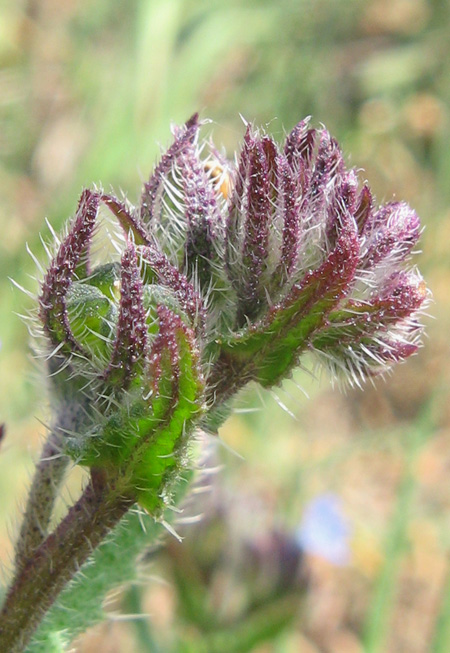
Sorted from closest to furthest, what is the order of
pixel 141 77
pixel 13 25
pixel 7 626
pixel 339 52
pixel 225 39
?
1. pixel 7 626
2. pixel 141 77
3. pixel 225 39
4. pixel 13 25
5. pixel 339 52

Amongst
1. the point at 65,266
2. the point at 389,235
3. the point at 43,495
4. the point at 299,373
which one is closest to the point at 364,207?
the point at 389,235

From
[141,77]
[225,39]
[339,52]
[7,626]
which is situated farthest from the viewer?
[339,52]

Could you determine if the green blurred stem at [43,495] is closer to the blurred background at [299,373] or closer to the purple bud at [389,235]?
the purple bud at [389,235]

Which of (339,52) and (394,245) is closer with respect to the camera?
(394,245)

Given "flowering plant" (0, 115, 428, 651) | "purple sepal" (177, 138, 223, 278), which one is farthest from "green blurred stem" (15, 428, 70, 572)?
"purple sepal" (177, 138, 223, 278)

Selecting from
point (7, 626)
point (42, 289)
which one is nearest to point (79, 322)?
point (42, 289)

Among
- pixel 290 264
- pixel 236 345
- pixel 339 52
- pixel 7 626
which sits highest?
pixel 339 52

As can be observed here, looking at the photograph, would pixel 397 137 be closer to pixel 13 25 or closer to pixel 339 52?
pixel 339 52

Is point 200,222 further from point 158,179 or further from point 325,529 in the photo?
point 325,529
